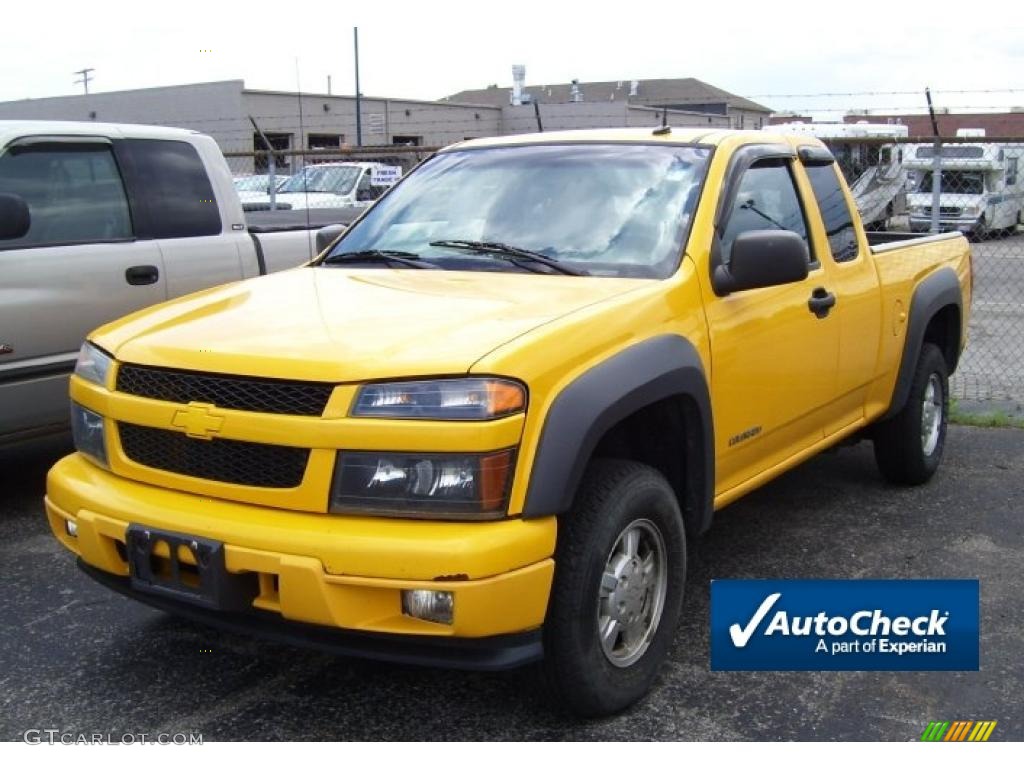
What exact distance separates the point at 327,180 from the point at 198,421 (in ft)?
47.8

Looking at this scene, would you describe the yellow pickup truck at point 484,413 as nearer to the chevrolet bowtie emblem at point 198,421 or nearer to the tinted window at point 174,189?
the chevrolet bowtie emblem at point 198,421

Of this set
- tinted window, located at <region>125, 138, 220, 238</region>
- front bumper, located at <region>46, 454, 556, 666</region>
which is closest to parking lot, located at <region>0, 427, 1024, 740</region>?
front bumper, located at <region>46, 454, 556, 666</region>

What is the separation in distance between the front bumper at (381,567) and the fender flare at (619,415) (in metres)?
0.11

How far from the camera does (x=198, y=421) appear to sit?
3.14 meters

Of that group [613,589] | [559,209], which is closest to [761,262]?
[559,209]

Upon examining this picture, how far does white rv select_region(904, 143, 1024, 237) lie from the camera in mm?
22953

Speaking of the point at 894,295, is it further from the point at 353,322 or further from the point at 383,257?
the point at 353,322

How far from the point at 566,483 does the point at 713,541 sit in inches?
88.6

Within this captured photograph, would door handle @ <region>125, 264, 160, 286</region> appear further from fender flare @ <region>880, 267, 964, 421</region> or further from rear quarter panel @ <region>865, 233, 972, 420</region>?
fender flare @ <region>880, 267, 964, 421</region>

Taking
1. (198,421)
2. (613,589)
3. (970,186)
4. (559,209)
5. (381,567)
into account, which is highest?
(559,209)

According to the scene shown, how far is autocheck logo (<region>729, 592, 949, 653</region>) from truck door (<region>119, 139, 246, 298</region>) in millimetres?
3758

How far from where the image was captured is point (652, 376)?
3404 millimetres

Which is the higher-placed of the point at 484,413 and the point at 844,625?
the point at 484,413

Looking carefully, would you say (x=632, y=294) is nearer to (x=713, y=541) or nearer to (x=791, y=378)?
(x=791, y=378)
